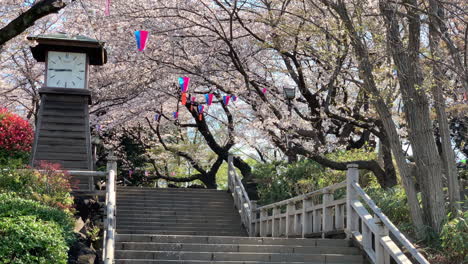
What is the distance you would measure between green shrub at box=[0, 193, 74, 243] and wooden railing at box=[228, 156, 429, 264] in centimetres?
444

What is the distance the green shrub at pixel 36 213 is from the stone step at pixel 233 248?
1373 mm

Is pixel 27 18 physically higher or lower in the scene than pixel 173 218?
higher

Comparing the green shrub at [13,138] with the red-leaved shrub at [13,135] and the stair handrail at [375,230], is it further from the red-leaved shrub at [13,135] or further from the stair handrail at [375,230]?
the stair handrail at [375,230]

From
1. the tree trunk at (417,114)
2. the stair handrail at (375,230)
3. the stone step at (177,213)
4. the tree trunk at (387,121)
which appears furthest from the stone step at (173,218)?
the tree trunk at (417,114)

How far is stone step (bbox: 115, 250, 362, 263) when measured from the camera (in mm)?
9023

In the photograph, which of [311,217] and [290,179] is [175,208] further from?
[311,217]

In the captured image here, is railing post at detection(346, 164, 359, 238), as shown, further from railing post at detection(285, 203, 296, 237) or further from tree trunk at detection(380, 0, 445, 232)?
railing post at detection(285, 203, 296, 237)

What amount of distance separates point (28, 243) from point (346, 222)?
5.81 metres

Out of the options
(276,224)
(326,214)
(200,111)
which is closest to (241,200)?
(276,224)

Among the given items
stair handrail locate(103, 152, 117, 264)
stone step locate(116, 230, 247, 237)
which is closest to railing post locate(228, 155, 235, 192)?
stone step locate(116, 230, 247, 237)

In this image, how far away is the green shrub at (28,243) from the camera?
6.76 meters

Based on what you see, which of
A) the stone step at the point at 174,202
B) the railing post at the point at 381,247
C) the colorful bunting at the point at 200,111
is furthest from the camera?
the colorful bunting at the point at 200,111

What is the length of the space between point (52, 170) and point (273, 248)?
4.17 meters

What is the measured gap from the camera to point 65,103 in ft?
43.3
